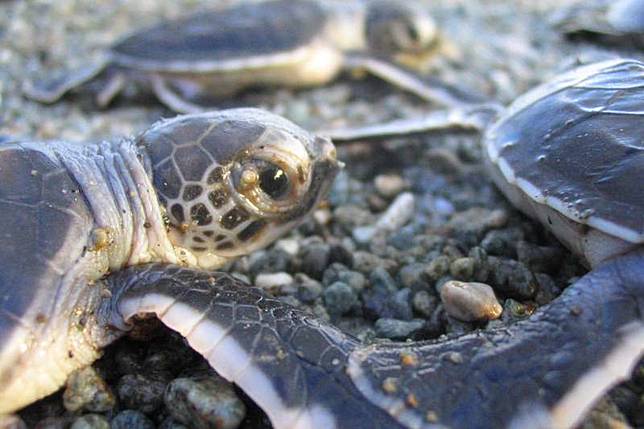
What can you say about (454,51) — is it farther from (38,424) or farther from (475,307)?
(38,424)

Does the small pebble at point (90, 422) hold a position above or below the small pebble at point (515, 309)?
below

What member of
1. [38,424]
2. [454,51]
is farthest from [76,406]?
[454,51]

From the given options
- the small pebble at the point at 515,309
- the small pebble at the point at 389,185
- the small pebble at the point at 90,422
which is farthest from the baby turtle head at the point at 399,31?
Answer: the small pebble at the point at 90,422

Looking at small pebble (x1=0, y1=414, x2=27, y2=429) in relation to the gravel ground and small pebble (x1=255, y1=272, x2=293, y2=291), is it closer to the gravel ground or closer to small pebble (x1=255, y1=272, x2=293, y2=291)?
the gravel ground

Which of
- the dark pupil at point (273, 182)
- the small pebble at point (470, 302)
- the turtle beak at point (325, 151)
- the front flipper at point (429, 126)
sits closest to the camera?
the small pebble at point (470, 302)

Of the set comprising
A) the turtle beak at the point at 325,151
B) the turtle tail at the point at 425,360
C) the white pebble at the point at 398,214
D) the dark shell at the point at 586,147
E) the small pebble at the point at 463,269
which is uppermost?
the dark shell at the point at 586,147

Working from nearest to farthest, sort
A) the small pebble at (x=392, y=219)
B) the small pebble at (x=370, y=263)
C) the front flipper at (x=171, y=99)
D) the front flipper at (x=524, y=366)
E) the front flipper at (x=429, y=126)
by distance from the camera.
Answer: the front flipper at (x=524, y=366)
the small pebble at (x=370, y=263)
the small pebble at (x=392, y=219)
the front flipper at (x=429, y=126)
the front flipper at (x=171, y=99)

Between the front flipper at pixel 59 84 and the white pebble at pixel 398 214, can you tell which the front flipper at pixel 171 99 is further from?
the white pebble at pixel 398 214

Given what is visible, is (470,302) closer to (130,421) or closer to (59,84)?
(130,421)
